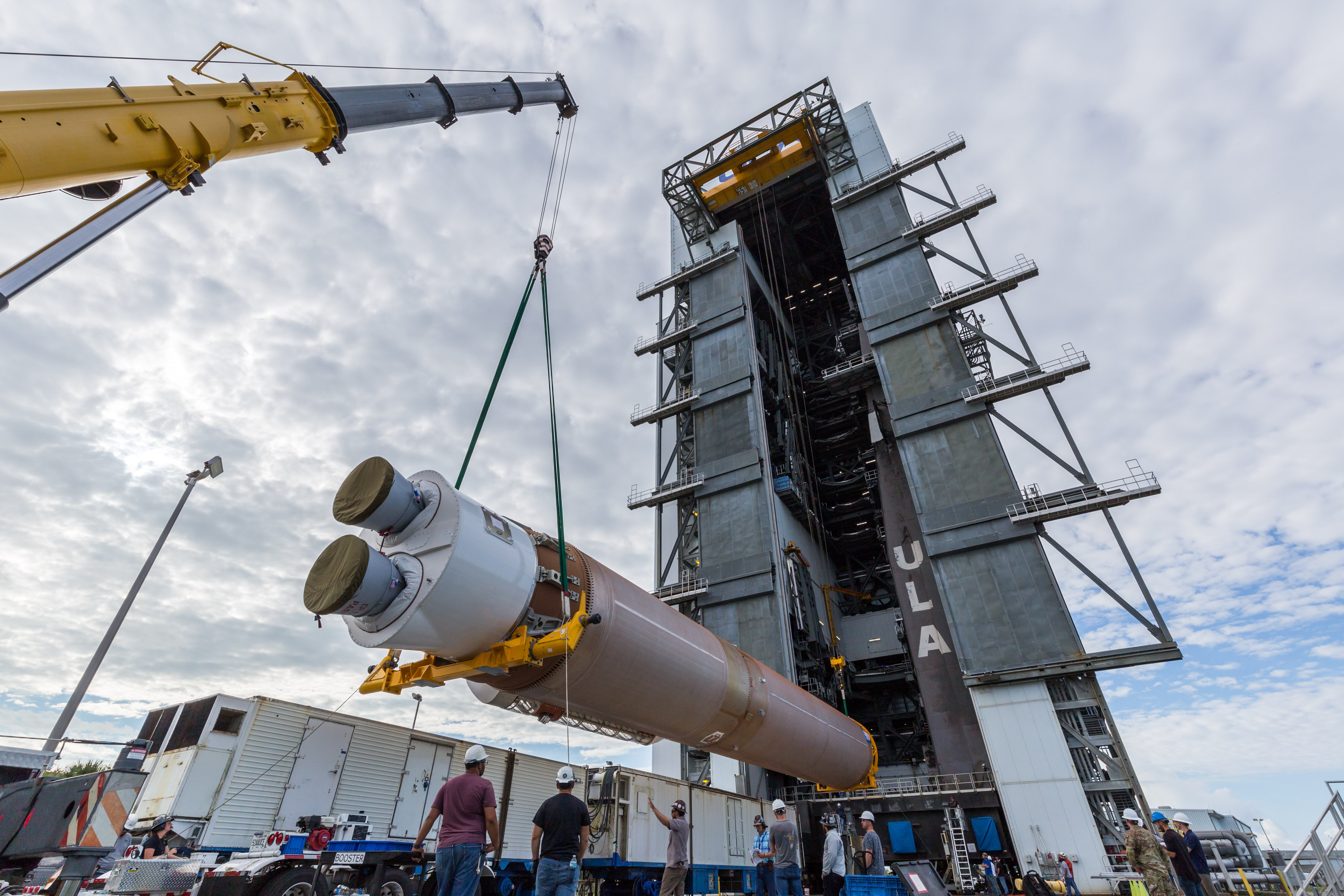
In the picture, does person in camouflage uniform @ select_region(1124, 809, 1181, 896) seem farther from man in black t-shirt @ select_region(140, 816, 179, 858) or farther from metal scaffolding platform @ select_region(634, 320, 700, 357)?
metal scaffolding platform @ select_region(634, 320, 700, 357)

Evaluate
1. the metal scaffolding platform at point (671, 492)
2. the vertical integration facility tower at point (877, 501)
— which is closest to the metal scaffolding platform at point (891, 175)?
the vertical integration facility tower at point (877, 501)

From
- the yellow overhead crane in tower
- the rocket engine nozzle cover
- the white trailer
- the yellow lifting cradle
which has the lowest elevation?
the white trailer

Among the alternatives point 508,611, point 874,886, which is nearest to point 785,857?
point 874,886

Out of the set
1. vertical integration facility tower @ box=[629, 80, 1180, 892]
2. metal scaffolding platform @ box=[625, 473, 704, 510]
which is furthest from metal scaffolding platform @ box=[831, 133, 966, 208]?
metal scaffolding platform @ box=[625, 473, 704, 510]

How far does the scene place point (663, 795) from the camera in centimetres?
1083

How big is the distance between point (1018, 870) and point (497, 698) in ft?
47.8

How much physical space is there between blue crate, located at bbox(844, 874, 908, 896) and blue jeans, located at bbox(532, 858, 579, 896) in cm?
425

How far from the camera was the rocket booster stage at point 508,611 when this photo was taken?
549cm

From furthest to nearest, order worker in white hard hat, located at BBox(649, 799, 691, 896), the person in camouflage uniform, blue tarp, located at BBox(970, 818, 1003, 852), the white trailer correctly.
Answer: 1. blue tarp, located at BBox(970, 818, 1003, 852)
2. worker in white hard hat, located at BBox(649, 799, 691, 896)
3. the person in camouflage uniform
4. the white trailer

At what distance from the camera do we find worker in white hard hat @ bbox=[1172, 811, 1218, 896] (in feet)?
26.7

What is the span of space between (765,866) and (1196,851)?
18.2ft

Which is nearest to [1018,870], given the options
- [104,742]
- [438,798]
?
[438,798]

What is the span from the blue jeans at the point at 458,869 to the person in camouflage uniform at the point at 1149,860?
23.2ft

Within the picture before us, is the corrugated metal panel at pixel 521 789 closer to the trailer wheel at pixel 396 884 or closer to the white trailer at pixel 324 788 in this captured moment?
the white trailer at pixel 324 788
